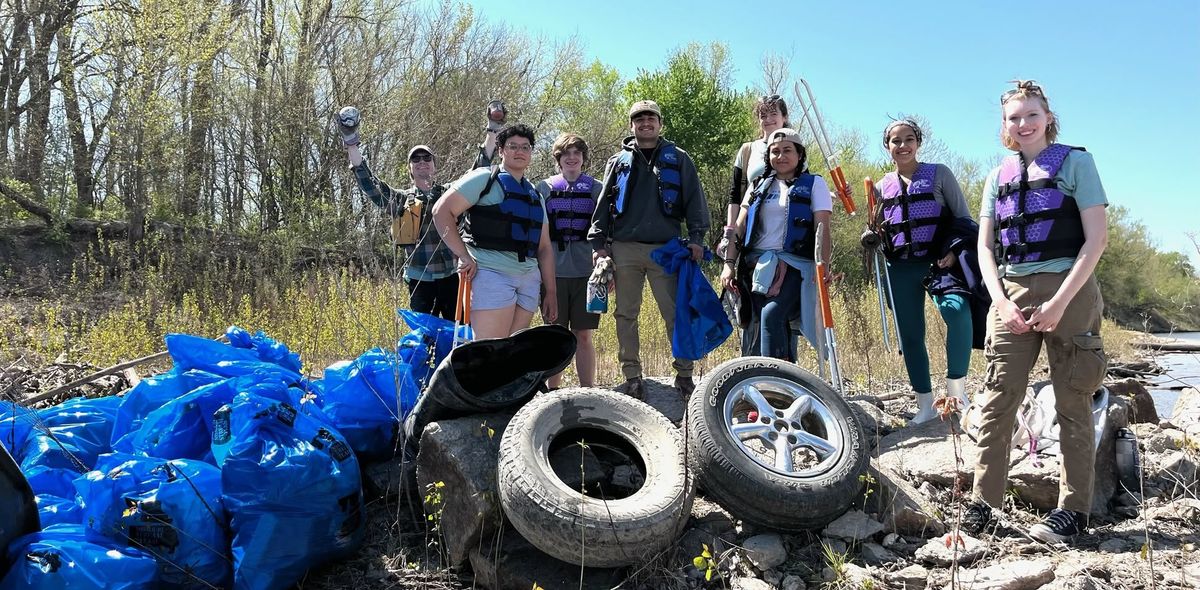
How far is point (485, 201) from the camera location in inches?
152

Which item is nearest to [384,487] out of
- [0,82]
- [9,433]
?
[9,433]

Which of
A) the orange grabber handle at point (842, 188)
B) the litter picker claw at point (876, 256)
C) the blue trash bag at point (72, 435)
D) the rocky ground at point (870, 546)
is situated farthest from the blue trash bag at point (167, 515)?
the orange grabber handle at point (842, 188)

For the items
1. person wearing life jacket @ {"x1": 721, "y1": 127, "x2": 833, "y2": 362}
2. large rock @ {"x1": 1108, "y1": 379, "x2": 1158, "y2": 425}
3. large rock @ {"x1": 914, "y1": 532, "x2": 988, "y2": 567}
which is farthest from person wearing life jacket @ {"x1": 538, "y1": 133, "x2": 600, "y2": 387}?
large rock @ {"x1": 1108, "y1": 379, "x2": 1158, "y2": 425}

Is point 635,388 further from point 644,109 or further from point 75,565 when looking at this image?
point 75,565

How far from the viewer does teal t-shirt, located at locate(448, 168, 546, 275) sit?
12.5 feet

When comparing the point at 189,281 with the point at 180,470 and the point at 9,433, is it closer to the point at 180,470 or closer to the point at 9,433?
the point at 9,433

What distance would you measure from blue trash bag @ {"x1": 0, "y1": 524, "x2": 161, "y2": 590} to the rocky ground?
2.09ft

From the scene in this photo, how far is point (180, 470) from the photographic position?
268 cm

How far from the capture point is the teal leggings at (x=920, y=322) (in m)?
3.89

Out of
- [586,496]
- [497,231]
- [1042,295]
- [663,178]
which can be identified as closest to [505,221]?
[497,231]

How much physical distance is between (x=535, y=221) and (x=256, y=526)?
210 cm

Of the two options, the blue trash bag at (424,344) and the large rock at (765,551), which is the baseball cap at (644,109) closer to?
the blue trash bag at (424,344)

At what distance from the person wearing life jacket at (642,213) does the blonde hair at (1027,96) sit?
5.87 ft

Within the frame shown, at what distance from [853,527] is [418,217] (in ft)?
10.8
